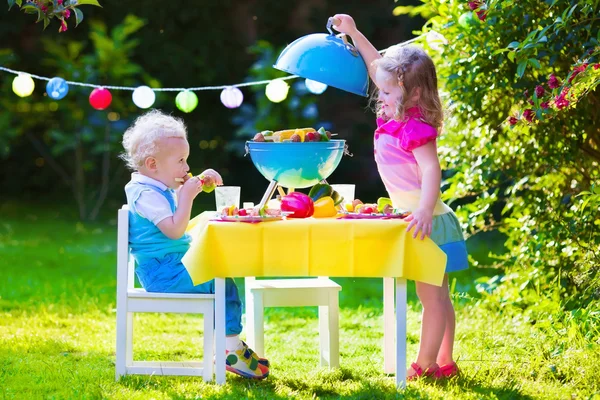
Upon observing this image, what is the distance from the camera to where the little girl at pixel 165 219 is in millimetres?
3414

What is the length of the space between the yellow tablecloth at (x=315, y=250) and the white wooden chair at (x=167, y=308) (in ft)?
0.38

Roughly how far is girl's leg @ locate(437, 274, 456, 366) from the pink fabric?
1.37ft

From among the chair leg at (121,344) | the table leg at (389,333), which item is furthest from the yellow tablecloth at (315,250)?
the table leg at (389,333)

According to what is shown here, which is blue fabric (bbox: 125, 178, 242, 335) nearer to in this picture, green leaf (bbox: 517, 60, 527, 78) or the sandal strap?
the sandal strap

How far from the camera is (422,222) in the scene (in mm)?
3209

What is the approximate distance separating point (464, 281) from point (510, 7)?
2529 millimetres

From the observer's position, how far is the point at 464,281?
20.5 ft

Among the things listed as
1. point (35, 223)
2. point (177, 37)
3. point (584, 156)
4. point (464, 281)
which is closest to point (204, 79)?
point (177, 37)

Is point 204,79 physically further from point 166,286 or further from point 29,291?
point 166,286

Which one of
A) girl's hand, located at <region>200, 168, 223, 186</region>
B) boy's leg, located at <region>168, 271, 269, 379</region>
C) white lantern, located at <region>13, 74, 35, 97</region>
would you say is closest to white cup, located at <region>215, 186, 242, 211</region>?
girl's hand, located at <region>200, 168, 223, 186</region>

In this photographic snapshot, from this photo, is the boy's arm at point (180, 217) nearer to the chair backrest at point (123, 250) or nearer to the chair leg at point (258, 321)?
the chair backrest at point (123, 250)

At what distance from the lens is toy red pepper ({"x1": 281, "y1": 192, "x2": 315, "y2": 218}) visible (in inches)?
131

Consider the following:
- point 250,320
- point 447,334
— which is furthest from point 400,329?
point 250,320

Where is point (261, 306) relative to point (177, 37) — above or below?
below
